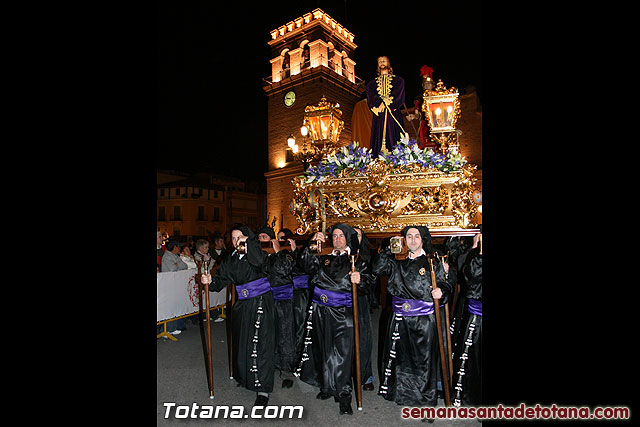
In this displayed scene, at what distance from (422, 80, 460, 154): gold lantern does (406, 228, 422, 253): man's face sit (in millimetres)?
1430

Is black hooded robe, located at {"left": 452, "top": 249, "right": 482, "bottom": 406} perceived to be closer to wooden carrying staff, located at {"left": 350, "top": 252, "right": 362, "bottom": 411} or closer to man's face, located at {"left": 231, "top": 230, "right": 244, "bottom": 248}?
wooden carrying staff, located at {"left": 350, "top": 252, "right": 362, "bottom": 411}

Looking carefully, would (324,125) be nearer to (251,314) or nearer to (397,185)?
(397,185)

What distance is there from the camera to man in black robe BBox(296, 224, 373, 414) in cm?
402

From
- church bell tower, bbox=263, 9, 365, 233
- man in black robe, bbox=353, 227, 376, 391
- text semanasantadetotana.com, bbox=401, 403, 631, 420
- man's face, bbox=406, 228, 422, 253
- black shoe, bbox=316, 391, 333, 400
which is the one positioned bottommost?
black shoe, bbox=316, 391, 333, 400

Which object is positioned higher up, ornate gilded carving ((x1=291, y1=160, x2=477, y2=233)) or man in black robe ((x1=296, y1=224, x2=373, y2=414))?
ornate gilded carving ((x1=291, y1=160, x2=477, y2=233))

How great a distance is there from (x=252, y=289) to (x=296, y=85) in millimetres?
21701

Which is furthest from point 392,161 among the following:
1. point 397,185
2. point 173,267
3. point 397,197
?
point 173,267

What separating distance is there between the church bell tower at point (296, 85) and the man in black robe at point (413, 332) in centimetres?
1862

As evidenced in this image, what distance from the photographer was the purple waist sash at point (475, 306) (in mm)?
3822

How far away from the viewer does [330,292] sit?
4223 millimetres

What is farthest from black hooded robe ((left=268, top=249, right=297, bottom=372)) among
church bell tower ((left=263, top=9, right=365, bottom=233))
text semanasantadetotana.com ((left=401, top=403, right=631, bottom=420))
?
church bell tower ((left=263, top=9, right=365, bottom=233))

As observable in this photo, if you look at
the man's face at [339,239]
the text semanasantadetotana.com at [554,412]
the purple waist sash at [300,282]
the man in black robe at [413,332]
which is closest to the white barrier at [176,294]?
the purple waist sash at [300,282]

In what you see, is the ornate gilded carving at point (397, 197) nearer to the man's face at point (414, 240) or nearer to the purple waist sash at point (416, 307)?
the man's face at point (414, 240)

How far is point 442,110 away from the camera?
4812mm
